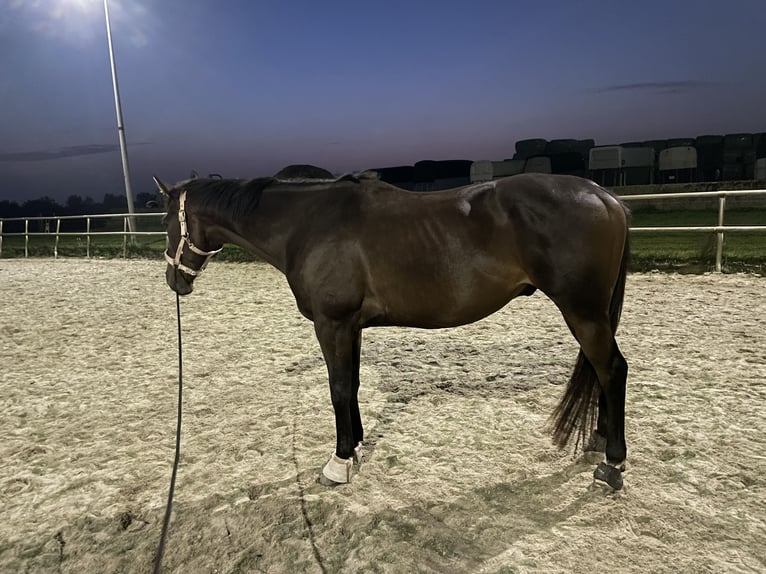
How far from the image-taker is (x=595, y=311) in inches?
84.2

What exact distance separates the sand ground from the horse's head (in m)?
1.07

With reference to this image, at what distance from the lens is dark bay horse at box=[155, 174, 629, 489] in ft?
7.07

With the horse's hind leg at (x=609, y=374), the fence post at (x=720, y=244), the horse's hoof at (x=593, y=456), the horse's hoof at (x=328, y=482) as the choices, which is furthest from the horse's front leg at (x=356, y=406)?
the fence post at (x=720, y=244)

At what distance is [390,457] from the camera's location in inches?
103

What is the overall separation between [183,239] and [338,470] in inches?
62.4

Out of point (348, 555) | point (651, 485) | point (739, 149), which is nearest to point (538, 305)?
point (651, 485)

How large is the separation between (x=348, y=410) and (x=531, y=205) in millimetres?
1418

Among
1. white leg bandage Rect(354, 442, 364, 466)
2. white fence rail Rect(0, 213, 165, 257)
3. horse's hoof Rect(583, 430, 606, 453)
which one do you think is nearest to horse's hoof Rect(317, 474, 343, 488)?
white leg bandage Rect(354, 442, 364, 466)

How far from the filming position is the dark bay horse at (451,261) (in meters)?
2.15

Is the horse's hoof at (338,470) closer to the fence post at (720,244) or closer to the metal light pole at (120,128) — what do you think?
the fence post at (720,244)

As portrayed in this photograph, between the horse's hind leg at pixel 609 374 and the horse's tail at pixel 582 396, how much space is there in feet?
0.47

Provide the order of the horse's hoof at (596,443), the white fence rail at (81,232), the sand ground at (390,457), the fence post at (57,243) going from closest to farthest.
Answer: the sand ground at (390,457) → the horse's hoof at (596,443) → the white fence rail at (81,232) → the fence post at (57,243)

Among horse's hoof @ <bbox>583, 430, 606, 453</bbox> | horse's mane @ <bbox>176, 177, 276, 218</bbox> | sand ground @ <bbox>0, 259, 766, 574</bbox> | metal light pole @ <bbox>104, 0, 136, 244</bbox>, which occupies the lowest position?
sand ground @ <bbox>0, 259, 766, 574</bbox>

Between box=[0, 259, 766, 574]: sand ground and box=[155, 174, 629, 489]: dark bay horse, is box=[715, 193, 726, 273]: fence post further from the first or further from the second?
box=[155, 174, 629, 489]: dark bay horse
